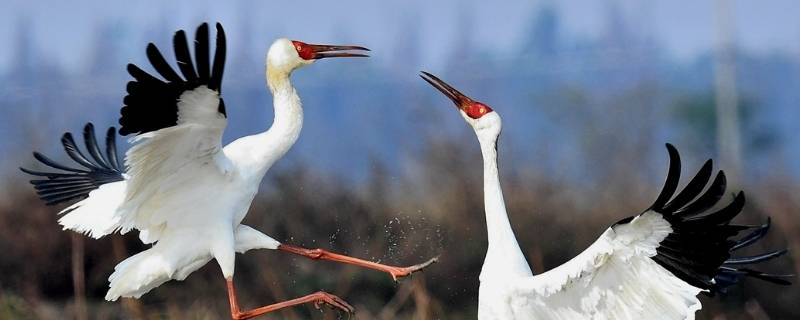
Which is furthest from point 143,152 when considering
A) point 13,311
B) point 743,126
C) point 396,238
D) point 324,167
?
point 743,126

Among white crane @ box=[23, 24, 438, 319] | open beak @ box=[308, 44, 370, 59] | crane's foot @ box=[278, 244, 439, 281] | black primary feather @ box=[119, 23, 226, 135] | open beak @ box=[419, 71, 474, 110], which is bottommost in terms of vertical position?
crane's foot @ box=[278, 244, 439, 281]

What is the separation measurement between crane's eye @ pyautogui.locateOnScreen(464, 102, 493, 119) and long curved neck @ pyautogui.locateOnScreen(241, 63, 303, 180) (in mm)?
1083

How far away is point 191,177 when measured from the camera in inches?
341

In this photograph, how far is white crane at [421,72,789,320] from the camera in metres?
7.07

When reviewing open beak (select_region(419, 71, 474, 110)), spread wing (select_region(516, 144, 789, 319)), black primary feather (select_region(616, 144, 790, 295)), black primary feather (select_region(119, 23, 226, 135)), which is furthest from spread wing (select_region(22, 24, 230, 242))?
black primary feather (select_region(616, 144, 790, 295))

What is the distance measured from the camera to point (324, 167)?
16.8m

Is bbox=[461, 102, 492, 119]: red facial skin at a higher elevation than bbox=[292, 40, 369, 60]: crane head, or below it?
below

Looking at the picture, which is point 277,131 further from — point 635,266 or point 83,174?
point 635,266

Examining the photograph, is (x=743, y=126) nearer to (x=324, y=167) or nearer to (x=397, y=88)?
(x=397, y=88)

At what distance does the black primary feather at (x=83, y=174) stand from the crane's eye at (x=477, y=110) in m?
2.77

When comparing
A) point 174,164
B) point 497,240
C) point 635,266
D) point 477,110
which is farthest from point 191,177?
point 635,266

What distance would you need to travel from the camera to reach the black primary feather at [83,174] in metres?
10.1

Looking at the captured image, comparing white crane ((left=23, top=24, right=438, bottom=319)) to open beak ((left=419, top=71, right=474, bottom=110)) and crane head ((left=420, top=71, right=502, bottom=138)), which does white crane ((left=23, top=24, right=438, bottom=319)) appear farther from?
crane head ((left=420, top=71, right=502, bottom=138))

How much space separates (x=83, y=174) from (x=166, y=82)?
9.39 ft
